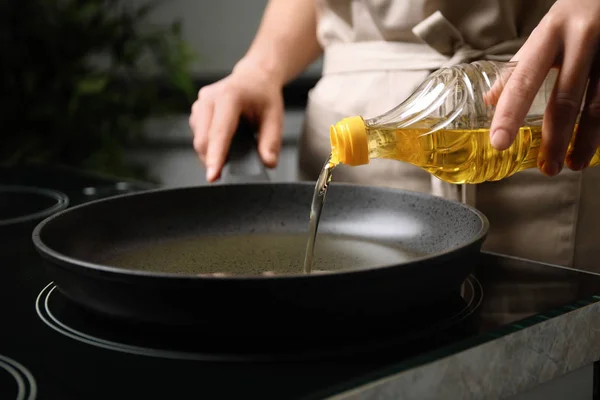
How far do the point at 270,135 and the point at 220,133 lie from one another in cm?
7

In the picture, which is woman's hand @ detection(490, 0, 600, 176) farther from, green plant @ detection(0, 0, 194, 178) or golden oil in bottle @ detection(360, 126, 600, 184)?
green plant @ detection(0, 0, 194, 178)

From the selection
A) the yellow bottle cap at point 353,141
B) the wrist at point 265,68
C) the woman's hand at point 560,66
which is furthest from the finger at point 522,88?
the wrist at point 265,68

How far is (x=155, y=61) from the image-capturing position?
248cm

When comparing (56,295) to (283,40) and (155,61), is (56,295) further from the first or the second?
(155,61)

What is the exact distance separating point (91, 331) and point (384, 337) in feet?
0.66

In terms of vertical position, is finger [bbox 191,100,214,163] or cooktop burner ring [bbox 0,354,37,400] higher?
finger [bbox 191,100,214,163]

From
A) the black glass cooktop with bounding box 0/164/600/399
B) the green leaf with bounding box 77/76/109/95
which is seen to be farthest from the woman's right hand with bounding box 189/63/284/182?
the green leaf with bounding box 77/76/109/95

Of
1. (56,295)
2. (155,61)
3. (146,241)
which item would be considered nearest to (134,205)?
(146,241)

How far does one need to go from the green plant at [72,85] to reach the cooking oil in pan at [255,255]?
1.55 metres

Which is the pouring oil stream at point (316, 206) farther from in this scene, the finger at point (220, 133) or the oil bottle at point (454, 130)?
the finger at point (220, 133)

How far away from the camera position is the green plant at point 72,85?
2170 mm

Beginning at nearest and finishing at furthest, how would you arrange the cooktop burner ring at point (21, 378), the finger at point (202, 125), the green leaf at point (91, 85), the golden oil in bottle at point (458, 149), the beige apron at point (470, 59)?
the cooktop burner ring at point (21, 378) < the golden oil in bottle at point (458, 149) < the beige apron at point (470, 59) < the finger at point (202, 125) < the green leaf at point (91, 85)

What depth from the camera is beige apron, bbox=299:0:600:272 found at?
0.82m

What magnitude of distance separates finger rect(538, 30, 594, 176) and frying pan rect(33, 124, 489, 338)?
91 millimetres
